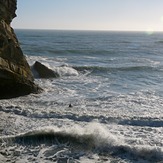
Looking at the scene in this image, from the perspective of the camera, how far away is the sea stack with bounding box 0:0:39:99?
1722 cm

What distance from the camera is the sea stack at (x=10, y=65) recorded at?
1722cm

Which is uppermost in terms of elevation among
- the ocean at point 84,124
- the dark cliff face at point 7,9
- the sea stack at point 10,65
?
the dark cliff face at point 7,9

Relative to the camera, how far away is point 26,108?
1584 cm

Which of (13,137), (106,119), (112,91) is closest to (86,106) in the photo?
(106,119)

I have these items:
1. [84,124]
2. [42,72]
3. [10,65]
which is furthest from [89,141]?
[42,72]

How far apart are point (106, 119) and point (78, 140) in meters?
3.31

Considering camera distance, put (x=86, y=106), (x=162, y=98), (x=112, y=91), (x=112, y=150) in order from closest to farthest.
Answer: (x=112, y=150) → (x=86, y=106) → (x=162, y=98) → (x=112, y=91)

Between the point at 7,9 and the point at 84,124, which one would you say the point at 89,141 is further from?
the point at 7,9

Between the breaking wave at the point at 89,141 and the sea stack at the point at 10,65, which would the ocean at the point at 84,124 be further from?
the sea stack at the point at 10,65

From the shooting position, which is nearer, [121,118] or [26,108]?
[121,118]

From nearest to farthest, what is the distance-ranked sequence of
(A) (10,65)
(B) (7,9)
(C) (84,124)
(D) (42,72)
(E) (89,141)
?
(E) (89,141) < (C) (84,124) < (A) (10,65) < (B) (7,9) < (D) (42,72)

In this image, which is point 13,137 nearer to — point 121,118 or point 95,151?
point 95,151

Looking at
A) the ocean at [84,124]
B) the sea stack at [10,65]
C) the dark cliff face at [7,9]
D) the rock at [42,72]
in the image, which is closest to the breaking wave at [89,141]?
the ocean at [84,124]

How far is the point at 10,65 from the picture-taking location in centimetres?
1795
